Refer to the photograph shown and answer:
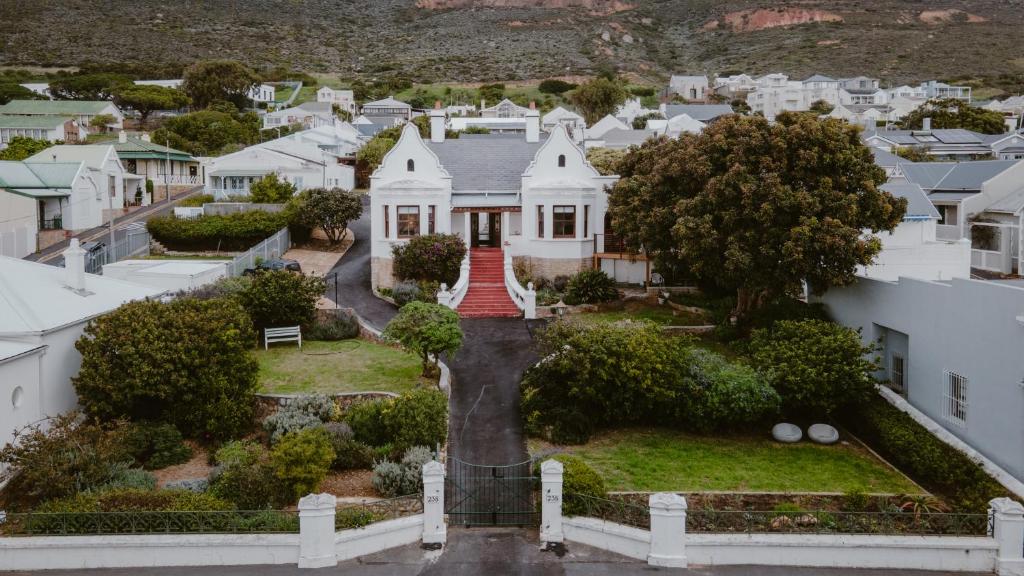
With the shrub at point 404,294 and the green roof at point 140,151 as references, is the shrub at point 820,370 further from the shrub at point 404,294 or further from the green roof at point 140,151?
the green roof at point 140,151

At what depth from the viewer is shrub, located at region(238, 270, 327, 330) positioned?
101ft

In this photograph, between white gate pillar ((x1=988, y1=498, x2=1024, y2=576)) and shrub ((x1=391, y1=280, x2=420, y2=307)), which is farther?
shrub ((x1=391, y1=280, x2=420, y2=307))

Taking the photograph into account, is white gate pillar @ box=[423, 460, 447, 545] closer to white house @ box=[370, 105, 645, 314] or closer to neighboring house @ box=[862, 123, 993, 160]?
white house @ box=[370, 105, 645, 314]

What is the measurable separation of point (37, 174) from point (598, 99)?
197 ft

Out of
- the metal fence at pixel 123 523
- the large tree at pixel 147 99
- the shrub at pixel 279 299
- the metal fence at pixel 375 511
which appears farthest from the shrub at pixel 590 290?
the large tree at pixel 147 99

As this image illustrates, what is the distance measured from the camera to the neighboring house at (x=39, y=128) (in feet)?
248

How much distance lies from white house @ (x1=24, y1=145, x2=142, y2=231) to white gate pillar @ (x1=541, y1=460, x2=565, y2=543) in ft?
120

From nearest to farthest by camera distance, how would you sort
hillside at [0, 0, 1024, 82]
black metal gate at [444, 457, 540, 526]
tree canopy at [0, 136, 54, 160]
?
black metal gate at [444, 457, 540, 526] < tree canopy at [0, 136, 54, 160] < hillside at [0, 0, 1024, 82]

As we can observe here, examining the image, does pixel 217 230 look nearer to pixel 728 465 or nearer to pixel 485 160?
pixel 485 160

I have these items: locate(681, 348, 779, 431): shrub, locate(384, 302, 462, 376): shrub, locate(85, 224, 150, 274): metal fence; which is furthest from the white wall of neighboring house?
locate(681, 348, 779, 431): shrub

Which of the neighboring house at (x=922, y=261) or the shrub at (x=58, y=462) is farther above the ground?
the neighboring house at (x=922, y=261)

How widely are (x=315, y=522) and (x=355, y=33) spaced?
161721mm

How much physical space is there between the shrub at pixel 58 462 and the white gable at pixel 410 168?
2175 centimetres

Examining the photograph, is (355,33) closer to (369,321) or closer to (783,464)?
(369,321)
